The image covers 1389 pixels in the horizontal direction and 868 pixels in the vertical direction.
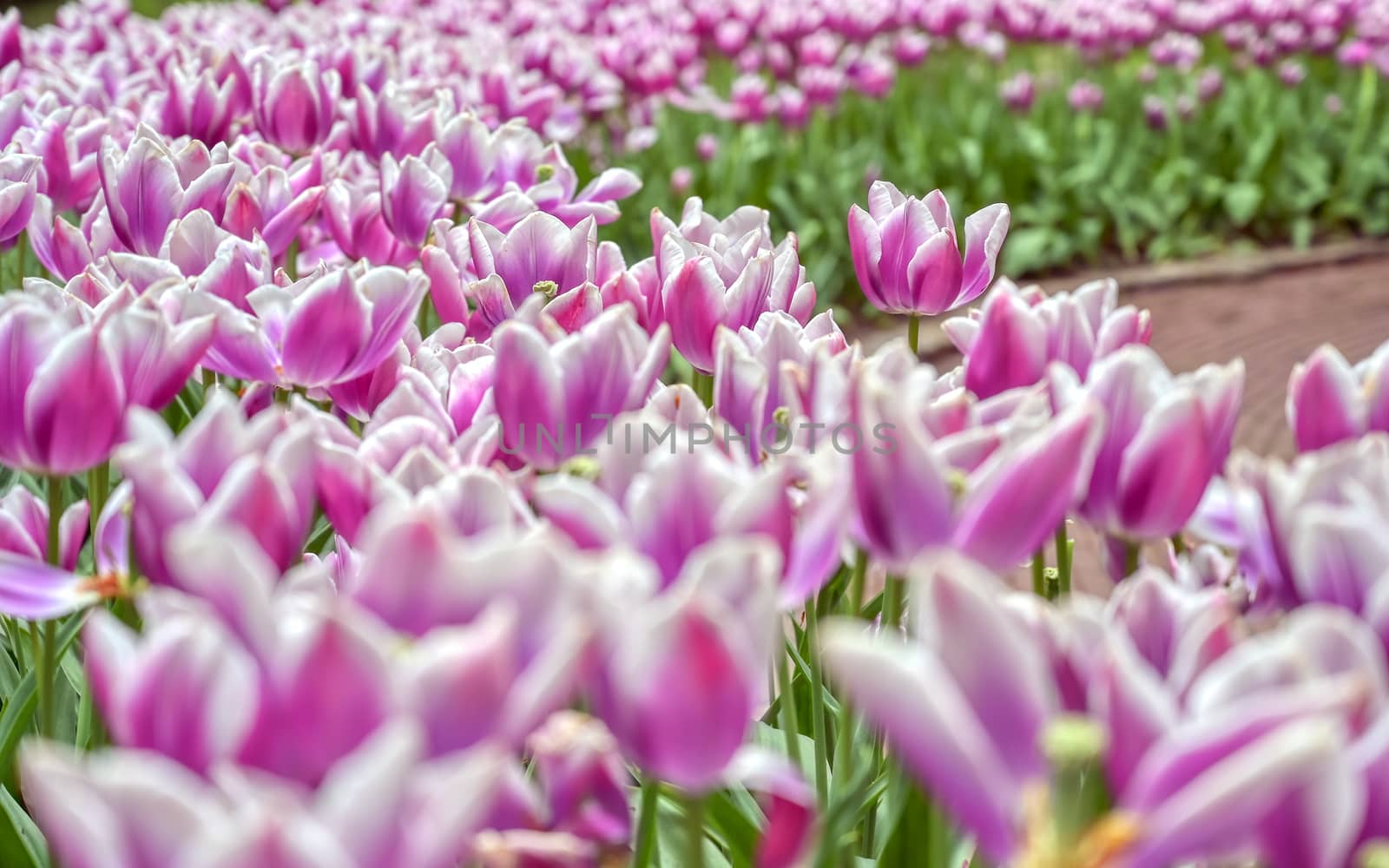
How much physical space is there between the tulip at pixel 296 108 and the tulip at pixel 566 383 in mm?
1442

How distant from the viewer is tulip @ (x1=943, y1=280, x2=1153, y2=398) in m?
0.98

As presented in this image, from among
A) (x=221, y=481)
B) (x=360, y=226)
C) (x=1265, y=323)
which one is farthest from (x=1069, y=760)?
(x=1265, y=323)

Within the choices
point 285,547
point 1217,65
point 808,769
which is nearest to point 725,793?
point 808,769

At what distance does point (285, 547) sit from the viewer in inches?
29.1

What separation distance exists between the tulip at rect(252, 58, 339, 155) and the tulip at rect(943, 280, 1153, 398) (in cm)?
152

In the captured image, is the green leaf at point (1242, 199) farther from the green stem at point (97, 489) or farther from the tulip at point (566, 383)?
the green stem at point (97, 489)

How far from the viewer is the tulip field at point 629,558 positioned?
1.77ft

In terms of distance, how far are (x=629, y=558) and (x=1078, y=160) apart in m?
6.96

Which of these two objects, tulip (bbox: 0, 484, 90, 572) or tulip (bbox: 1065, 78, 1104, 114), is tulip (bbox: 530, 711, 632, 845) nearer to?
tulip (bbox: 0, 484, 90, 572)

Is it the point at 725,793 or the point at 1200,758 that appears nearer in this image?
the point at 1200,758

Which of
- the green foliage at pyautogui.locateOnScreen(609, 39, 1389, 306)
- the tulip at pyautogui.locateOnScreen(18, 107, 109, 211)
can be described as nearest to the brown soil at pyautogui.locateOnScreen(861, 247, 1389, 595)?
the green foliage at pyautogui.locateOnScreen(609, 39, 1389, 306)

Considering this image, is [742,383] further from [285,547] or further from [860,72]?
[860,72]

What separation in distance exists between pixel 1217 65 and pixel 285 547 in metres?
8.58

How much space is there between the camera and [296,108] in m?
2.24
